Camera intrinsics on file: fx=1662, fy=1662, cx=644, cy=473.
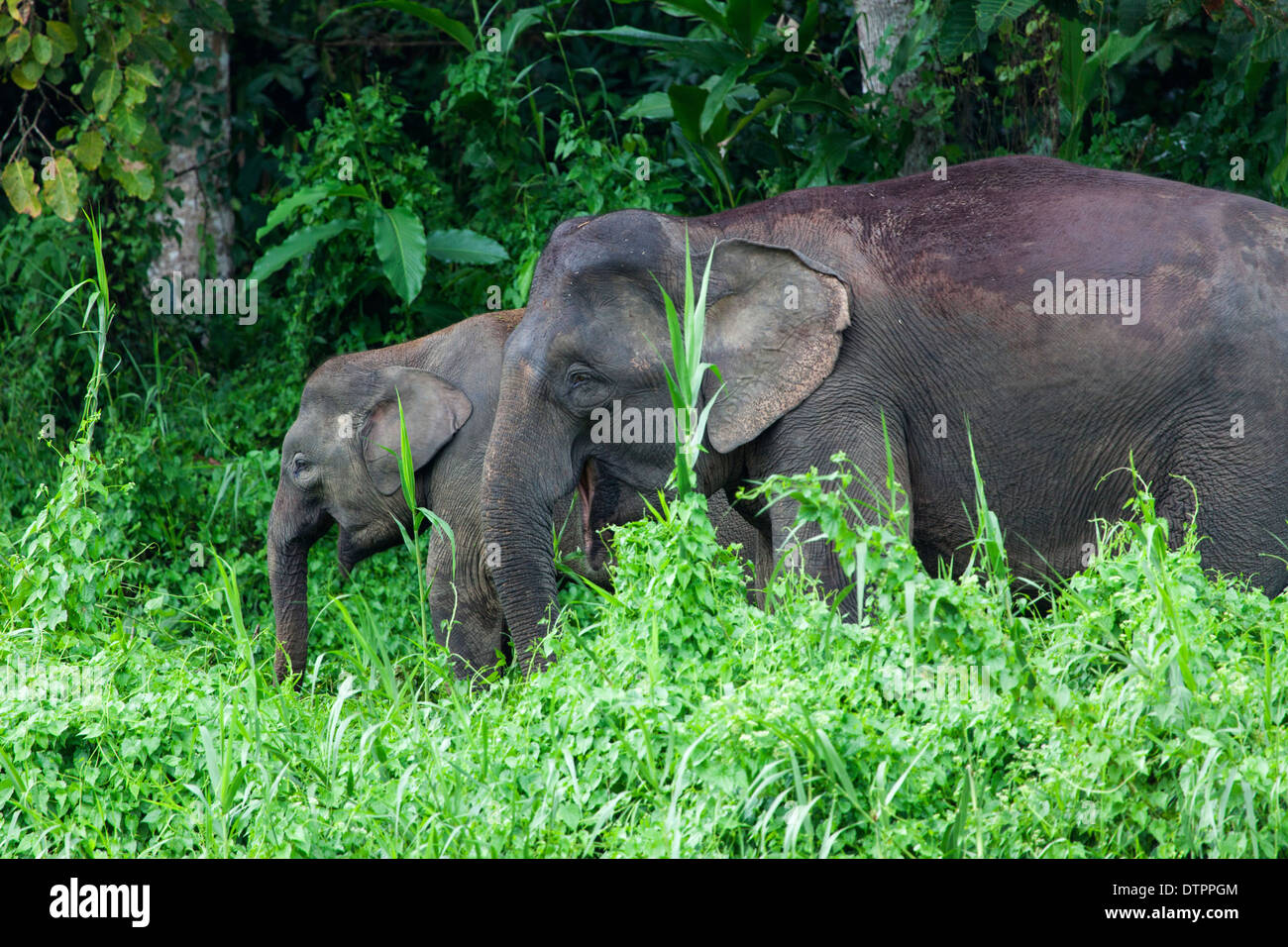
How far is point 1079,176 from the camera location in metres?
5.30

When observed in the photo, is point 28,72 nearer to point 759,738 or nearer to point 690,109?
point 690,109

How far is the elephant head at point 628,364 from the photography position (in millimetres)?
5113

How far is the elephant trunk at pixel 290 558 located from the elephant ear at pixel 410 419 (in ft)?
1.13

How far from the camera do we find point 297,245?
7.92 meters

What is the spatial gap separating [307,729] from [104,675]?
24.8 inches

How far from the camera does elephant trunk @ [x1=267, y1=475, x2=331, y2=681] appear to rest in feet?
21.9

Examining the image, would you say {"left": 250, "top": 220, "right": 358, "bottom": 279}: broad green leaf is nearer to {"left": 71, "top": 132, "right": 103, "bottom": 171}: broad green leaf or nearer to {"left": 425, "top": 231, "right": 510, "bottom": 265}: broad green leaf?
{"left": 425, "top": 231, "right": 510, "bottom": 265}: broad green leaf

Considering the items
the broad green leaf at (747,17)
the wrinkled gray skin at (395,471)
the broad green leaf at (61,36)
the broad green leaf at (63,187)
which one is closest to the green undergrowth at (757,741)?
the wrinkled gray skin at (395,471)

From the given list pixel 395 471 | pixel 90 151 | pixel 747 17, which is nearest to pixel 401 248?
→ pixel 90 151

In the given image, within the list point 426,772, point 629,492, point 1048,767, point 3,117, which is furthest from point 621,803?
point 3,117

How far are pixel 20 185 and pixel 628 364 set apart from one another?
3.45m

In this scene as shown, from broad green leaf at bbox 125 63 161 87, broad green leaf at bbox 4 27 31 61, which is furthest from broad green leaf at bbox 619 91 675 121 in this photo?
broad green leaf at bbox 4 27 31 61

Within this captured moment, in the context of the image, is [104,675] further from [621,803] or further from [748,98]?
[748,98]

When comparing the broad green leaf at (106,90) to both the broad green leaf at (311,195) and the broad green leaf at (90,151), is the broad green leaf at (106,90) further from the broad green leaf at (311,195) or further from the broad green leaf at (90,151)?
the broad green leaf at (311,195)
